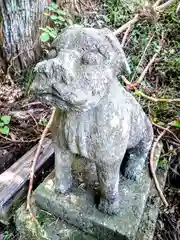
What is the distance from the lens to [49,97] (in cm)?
85

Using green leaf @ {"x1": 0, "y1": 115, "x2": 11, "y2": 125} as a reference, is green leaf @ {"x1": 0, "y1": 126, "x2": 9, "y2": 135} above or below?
below

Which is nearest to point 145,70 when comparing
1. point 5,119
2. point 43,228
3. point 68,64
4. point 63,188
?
point 5,119

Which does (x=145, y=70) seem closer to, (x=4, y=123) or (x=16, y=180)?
(x=4, y=123)

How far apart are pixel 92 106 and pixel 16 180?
80 cm

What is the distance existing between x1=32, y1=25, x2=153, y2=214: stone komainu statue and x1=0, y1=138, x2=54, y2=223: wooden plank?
0.87ft

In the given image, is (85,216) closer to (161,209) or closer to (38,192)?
(38,192)

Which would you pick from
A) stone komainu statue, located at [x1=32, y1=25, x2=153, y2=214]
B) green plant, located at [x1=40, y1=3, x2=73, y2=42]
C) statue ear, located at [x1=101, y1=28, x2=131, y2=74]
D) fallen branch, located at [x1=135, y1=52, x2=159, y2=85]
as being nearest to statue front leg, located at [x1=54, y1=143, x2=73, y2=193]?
stone komainu statue, located at [x1=32, y1=25, x2=153, y2=214]

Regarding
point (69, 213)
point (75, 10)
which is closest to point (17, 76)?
point (75, 10)

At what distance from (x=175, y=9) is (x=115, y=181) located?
202 cm

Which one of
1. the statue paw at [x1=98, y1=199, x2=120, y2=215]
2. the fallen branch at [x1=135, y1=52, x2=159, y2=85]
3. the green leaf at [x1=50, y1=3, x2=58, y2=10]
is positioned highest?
the green leaf at [x1=50, y1=3, x2=58, y2=10]

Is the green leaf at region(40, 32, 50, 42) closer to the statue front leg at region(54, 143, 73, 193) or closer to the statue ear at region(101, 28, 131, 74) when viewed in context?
the statue front leg at region(54, 143, 73, 193)

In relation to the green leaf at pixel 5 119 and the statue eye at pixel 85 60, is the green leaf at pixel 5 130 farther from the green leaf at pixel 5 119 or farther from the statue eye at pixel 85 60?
the statue eye at pixel 85 60

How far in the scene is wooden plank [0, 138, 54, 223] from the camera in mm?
1452

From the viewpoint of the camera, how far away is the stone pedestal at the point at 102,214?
124cm
